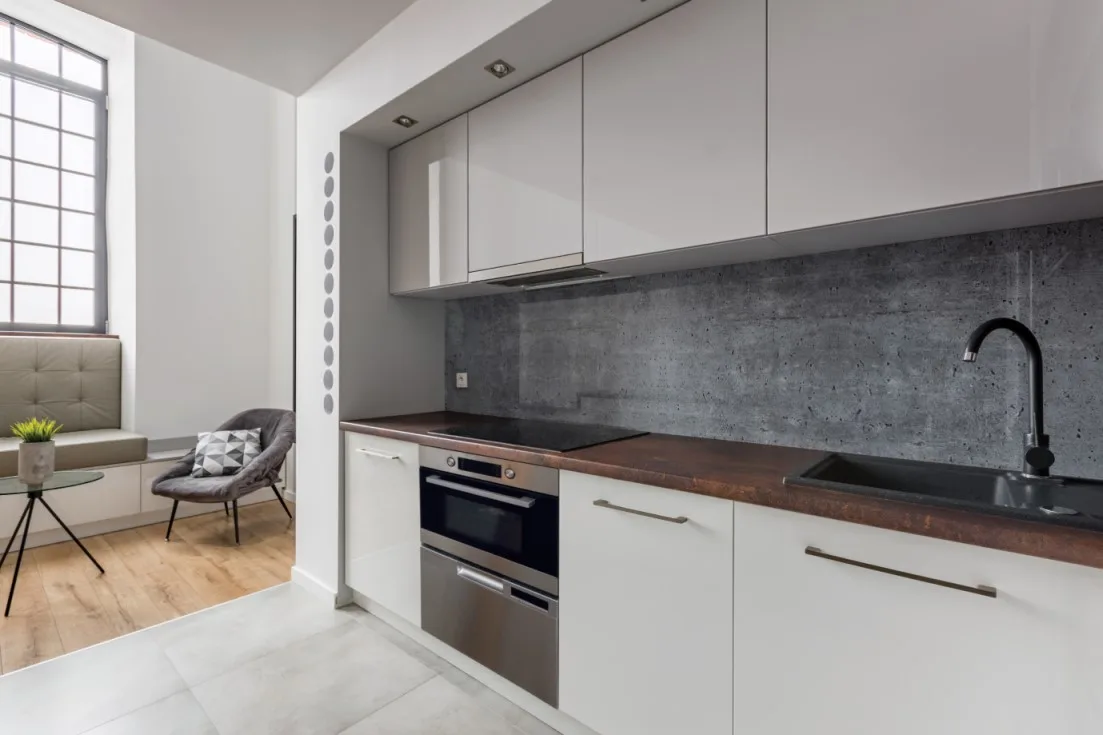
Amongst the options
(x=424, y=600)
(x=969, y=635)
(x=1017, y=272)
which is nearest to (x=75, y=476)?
(x=424, y=600)

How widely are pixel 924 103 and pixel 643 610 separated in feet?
4.55

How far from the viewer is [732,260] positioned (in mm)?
1752

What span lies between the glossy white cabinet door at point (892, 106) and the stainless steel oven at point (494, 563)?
108 centimetres

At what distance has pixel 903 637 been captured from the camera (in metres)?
1.02

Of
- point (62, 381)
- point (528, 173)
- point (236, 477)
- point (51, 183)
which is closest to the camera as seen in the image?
point (528, 173)

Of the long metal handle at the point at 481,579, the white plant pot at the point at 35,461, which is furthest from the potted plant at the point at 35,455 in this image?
the long metal handle at the point at 481,579

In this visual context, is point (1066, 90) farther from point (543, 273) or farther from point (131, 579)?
point (131, 579)

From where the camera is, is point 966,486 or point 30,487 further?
point 30,487

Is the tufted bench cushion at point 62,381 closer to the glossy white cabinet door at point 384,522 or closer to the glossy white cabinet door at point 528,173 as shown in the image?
the glossy white cabinet door at point 384,522

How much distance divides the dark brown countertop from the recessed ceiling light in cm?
135

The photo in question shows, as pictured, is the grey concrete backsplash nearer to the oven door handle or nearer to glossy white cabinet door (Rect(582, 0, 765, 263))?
glossy white cabinet door (Rect(582, 0, 765, 263))

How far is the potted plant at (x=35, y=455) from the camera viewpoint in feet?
8.48

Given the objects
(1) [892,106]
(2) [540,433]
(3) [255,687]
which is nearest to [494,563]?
(2) [540,433]

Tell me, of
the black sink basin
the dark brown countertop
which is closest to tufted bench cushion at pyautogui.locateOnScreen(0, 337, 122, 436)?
the dark brown countertop
